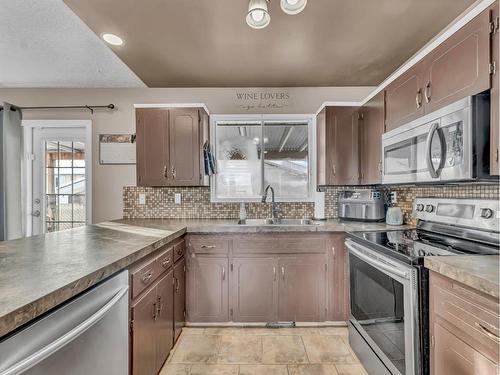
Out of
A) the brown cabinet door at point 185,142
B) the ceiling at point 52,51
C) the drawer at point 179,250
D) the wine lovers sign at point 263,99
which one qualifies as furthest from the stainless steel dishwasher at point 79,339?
the wine lovers sign at point 263,99

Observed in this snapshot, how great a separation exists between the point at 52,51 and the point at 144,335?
97.2 inches

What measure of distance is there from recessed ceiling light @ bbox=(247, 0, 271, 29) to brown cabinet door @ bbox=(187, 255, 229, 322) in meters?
1.75

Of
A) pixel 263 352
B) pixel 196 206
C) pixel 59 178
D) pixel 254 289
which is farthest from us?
pixel 59 178

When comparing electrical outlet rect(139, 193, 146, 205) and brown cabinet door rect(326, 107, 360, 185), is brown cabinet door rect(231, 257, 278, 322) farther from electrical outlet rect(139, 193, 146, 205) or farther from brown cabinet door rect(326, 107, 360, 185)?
electrical outlet rect(139, 193, 146, 205)

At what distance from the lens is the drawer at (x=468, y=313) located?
2.94 ft

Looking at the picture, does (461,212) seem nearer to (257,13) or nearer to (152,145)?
(257,13)

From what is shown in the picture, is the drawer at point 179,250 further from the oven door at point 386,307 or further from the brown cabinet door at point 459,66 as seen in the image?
the brown cabinet door at point 459,66

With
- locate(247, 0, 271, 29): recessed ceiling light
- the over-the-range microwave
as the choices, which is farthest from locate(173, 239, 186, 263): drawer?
the over-the-range microwave

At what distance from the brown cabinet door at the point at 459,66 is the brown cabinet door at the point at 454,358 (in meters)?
1.11

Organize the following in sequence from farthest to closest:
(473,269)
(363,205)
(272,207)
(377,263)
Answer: (272,207) < (363,205) < (377,263) < (473,269)

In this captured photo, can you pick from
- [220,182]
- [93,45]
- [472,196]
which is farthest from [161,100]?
[472,196]

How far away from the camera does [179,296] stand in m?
2.12

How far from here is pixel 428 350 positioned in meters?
1.24

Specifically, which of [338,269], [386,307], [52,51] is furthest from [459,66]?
[52,51]
